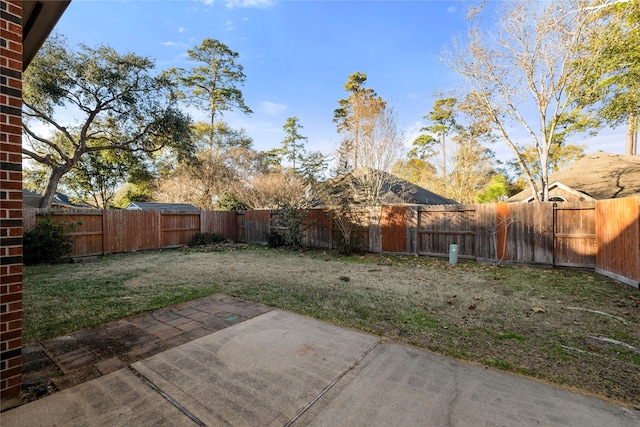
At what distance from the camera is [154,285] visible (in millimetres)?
4906

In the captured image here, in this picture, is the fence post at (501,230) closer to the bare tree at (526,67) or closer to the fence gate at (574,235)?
the fence gate at (574,235)

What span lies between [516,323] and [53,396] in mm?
4387

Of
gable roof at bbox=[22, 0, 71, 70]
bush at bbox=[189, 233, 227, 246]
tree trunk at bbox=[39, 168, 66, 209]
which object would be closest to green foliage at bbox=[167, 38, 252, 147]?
tree trunk at bbox=[39, 168, 66, 209]

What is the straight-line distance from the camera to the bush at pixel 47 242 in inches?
282

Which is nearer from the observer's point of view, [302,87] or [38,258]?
[38,258]

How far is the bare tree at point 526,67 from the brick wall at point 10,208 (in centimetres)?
1293

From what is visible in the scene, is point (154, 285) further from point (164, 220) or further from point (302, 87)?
point (302, 87)

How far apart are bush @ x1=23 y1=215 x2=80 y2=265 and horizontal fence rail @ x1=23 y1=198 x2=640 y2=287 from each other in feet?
1.49

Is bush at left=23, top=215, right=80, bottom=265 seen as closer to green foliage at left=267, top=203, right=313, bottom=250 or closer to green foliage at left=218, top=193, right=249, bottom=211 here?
green foliage at left=267, top=203, right=313, bottom=250

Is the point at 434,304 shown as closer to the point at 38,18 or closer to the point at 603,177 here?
the point at 38,18

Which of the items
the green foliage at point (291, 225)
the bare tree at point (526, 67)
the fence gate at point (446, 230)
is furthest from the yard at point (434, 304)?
the bare tree at point (526, 67)

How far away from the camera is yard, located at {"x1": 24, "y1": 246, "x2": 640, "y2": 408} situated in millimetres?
2422

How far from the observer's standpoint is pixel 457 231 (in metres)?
8.10

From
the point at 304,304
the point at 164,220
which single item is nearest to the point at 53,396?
the point at 304,304
